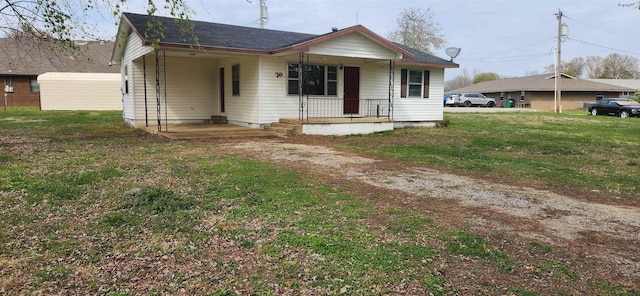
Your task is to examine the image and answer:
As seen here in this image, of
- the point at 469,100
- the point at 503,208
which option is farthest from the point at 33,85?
the point at 469,100

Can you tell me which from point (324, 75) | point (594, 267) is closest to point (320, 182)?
point (594, 267)

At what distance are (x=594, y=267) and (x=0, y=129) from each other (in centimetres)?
1711

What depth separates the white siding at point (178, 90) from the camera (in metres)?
15.0

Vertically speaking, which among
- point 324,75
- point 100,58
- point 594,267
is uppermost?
point 100,58

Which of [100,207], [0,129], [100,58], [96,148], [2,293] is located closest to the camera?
[2,293]

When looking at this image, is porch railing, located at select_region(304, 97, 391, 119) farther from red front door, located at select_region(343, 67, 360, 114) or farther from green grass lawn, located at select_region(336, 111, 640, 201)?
green grass lawn, located at select_region(336, 111, 640, 201)

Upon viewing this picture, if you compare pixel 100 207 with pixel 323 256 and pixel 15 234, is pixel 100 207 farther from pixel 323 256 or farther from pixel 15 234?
pixel 323 256

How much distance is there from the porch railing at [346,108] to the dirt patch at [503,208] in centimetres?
628

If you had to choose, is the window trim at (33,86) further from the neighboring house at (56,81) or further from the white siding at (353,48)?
the white siding at (353,48)

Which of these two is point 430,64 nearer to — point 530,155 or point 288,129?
point 288,129

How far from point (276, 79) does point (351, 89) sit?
9.86ft

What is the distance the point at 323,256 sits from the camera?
3.70 metres

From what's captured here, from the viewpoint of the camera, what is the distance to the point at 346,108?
15.6m

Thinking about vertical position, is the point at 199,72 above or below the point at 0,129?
above
